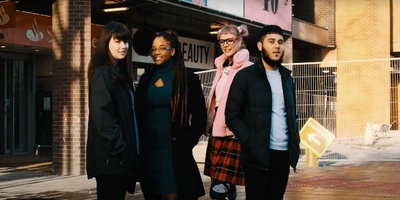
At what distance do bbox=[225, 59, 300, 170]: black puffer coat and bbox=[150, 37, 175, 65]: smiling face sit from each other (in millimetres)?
573

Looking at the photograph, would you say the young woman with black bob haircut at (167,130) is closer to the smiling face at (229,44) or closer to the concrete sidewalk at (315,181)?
the smiling face at (229,44)

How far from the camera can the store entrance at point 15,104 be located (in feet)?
56.6

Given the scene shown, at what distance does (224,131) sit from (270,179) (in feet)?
2.89

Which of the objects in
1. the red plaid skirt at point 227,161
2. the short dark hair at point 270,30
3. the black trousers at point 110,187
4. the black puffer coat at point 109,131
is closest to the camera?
the black puffer coat at point 109,131

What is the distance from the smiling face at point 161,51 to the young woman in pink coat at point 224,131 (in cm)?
89

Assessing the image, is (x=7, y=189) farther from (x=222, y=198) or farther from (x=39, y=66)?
(x=39, y=66)

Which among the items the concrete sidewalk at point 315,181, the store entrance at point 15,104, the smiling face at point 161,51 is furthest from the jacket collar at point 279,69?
the store entrance at point 15,104

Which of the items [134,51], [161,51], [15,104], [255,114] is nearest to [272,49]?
[255,114]

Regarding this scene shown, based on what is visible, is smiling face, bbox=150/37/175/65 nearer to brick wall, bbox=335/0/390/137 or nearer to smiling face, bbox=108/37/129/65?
smiling face, bbox=108/37/129/65

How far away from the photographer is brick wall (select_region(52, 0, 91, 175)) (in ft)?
41.0

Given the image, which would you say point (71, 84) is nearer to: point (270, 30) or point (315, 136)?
point (315, 136)

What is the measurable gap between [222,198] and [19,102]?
13076 millimetres

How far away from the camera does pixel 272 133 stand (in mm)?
4902

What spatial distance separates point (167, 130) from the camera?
4.99 m
